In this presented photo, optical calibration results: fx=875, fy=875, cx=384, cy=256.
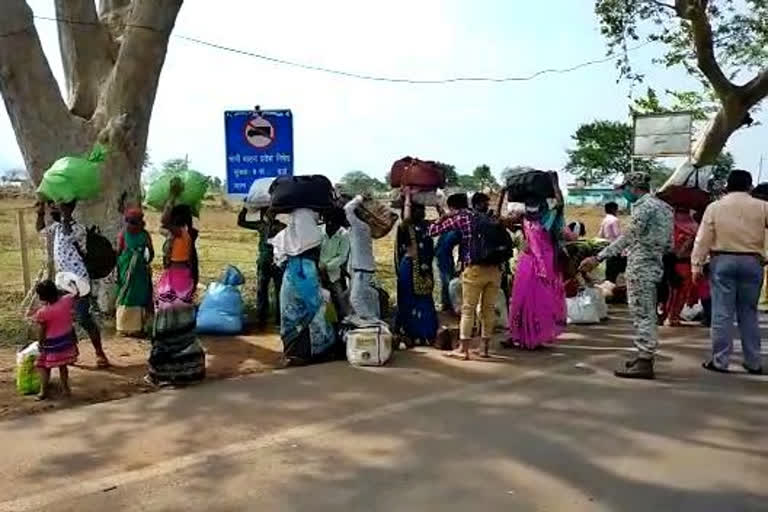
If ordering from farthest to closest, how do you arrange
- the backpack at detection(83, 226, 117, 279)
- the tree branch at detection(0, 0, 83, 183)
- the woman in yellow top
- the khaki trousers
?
the tree branch at detection(0, 0, 83, 183) < the khaki trousers < the backpack at detection(83, 226, 117, 279) < the woman in yellow top

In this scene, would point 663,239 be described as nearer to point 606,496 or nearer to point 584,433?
point 584,433

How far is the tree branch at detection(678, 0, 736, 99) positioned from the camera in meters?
15.9

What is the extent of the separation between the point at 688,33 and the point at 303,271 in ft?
44.1

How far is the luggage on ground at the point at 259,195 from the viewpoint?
9391 millimetres

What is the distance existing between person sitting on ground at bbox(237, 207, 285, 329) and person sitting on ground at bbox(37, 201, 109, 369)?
226 centimetres

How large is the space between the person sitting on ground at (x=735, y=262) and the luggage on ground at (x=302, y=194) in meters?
3.31

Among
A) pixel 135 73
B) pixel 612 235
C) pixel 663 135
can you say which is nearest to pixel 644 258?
pixel 135 73

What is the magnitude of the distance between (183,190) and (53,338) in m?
2.09

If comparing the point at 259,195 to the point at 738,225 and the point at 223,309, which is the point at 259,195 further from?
the point at 738,225

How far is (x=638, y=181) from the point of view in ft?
24.4

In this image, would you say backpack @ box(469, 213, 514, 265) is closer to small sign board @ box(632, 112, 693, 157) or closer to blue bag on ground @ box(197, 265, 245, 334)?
blue bag on ground @ box(197, 265, 245, 334)

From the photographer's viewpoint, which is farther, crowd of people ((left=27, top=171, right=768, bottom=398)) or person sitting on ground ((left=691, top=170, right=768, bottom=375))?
person sitting on ground ((left=691, top=170, right=768, bottom=375))

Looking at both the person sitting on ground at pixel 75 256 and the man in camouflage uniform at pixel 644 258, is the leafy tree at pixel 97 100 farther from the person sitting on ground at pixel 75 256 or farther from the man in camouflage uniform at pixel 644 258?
the man in camouflage uniform at pixel 644 258

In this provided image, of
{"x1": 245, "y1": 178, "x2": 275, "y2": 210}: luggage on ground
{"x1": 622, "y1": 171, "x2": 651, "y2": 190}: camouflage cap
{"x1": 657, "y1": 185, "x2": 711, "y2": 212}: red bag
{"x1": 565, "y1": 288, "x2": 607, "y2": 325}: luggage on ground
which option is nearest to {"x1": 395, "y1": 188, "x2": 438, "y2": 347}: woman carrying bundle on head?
{"x1": 245, "y1": 178, "x2": 275, "y2": 210}: luggage on ground
